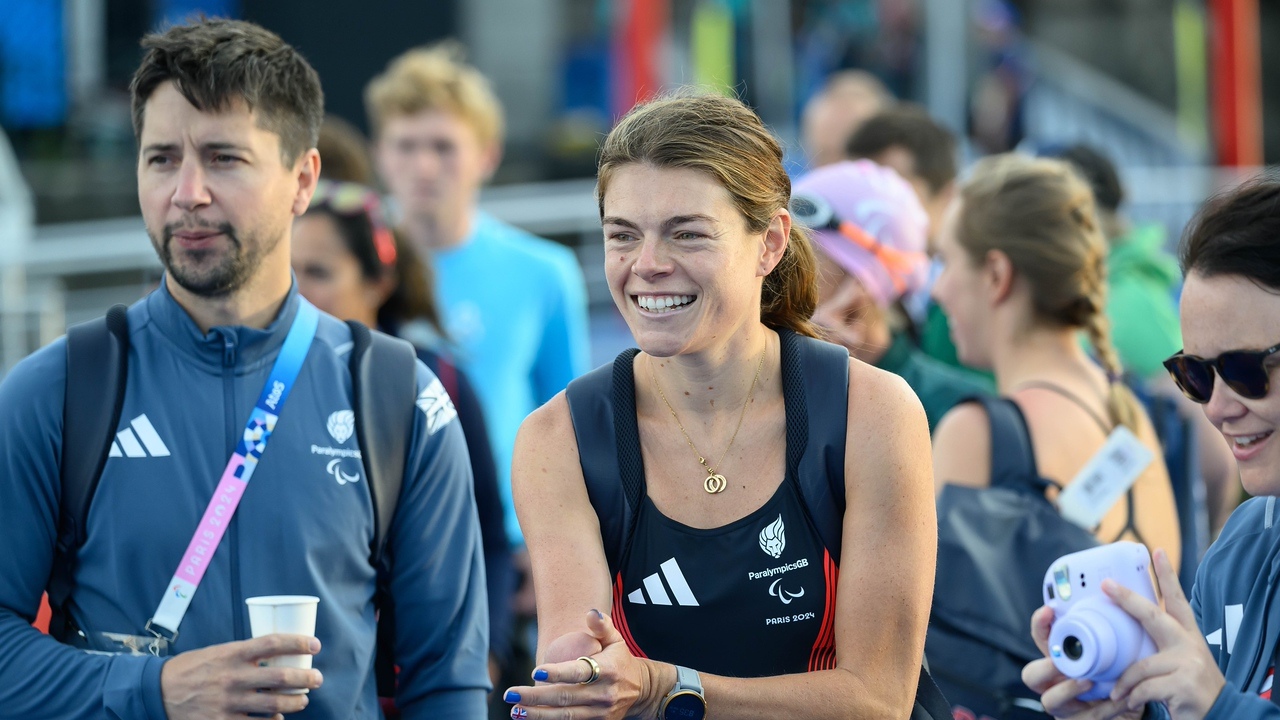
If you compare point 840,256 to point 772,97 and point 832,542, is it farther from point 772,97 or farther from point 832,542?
point 772,97

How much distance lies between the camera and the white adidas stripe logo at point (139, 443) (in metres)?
2.66

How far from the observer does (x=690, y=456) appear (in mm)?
2607

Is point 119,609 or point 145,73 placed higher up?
point 145,73

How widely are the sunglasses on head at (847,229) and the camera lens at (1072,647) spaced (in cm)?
198

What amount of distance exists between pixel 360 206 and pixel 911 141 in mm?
2392

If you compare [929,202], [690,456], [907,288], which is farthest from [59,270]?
[690,456]

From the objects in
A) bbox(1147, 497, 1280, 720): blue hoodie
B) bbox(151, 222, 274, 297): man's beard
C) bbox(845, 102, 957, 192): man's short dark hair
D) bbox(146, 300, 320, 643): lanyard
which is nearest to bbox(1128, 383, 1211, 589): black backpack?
bbox(1147, 497, 1280, 720): blue hoodie

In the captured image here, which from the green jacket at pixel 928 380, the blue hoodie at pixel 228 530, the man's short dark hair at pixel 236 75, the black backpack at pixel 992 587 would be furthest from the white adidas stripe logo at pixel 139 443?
the green jacket at pixel 928 380

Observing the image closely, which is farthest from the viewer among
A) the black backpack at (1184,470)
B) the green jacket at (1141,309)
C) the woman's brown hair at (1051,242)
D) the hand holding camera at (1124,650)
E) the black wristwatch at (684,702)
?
the green jacket at (1141,309)

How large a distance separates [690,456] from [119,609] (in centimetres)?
109

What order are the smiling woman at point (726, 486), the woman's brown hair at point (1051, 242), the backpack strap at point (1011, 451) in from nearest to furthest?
1. the smiling woman at point (726, 486)
2. the backpack strap at point (1011, 451)
3. the woman's brown hair at point (1051, 242)

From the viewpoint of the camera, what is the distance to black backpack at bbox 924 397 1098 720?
3.15m

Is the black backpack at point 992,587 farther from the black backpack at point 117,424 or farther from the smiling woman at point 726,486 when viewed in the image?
the black backpack at point 117,424

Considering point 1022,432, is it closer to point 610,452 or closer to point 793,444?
point 793,444
